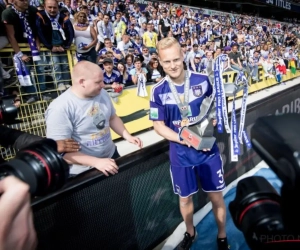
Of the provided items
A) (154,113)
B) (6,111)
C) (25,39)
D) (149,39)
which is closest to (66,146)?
(6,111)

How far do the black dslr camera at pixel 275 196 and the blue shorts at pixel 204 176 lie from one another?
107 cm

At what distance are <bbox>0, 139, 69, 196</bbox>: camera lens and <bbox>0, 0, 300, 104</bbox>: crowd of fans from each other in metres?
1.70

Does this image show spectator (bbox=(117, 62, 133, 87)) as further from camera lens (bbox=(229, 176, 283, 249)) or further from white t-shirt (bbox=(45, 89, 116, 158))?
camera lens (bbox=(229, 176, 283, 249))

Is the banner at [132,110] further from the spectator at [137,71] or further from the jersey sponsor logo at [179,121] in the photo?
the jersey sponsor logo at [179,121]

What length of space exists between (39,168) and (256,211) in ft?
2.23

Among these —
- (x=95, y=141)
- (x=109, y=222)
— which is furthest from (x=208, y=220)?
(x=95, y=141)

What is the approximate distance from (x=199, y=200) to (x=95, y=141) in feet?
4.09

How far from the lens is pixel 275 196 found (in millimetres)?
812

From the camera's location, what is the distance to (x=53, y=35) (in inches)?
174

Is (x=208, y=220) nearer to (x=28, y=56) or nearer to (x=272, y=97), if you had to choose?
(x=272, y=97)

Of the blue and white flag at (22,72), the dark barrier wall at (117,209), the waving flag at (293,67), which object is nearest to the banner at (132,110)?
the blue and white flag at (22,72)

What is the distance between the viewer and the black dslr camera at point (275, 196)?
26.4 inches

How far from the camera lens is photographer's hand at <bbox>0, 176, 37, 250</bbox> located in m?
0.68

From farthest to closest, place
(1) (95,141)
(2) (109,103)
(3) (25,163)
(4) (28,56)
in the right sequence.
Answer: (4) (28,56), (2) (109,103), (1) (95,141), (3) (25,163)
